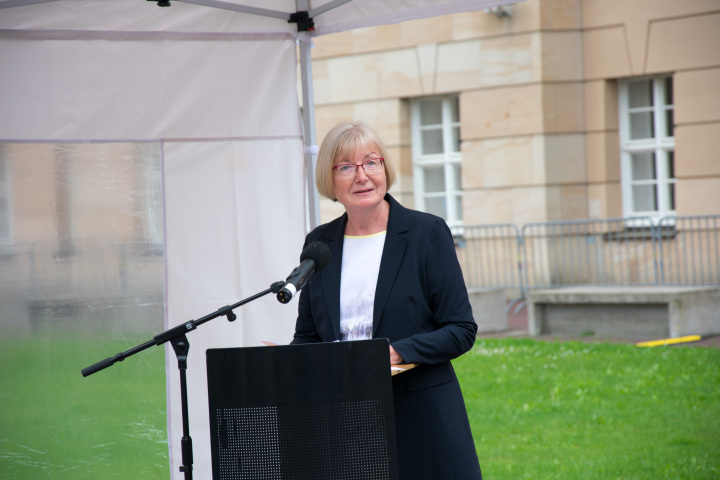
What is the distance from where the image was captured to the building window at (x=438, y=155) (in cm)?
1580

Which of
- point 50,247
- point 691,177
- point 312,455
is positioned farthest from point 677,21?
point 312,455

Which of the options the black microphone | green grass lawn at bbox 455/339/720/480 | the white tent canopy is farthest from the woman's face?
green grass lawn at bbox 455/339/720/480

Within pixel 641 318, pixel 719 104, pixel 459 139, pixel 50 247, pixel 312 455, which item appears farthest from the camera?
pixel 459 139

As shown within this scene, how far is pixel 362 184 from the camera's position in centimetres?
322

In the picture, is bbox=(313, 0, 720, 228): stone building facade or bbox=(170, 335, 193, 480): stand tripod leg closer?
bbox=(170, 335, 193, 480): stand tripod leg

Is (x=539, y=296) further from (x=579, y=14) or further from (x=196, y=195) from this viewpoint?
(x=196, y=195)

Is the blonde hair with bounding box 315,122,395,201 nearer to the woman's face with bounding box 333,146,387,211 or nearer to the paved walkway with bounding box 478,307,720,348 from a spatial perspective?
the woman's face with bounding box 333,146,387,211

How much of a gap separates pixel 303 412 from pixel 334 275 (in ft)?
2.10

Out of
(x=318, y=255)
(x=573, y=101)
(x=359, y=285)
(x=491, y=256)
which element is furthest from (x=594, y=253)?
(x=318, y=255)

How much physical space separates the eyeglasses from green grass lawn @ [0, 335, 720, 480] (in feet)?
6.80

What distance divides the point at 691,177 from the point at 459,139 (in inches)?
162

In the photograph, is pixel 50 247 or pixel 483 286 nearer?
pixel 50 247

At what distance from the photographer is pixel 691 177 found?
13.6 m

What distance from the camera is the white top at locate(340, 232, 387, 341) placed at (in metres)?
3.21
